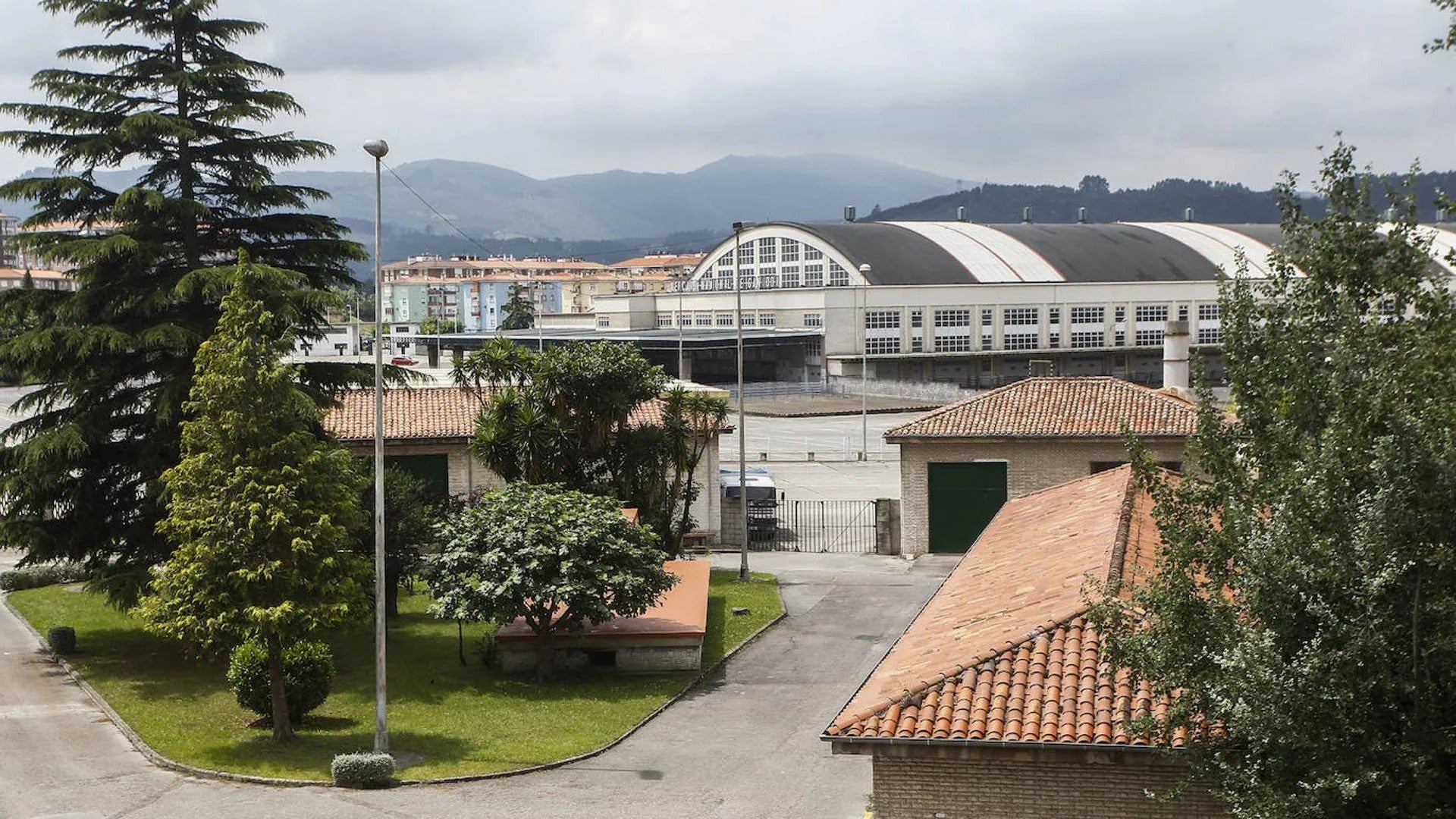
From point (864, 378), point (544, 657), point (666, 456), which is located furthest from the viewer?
point (864, 378)

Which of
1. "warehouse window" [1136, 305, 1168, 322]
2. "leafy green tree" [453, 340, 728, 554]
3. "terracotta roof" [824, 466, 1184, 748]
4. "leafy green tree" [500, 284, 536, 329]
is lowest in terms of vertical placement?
"terracotta roof" [824, 466, 1184, 748]

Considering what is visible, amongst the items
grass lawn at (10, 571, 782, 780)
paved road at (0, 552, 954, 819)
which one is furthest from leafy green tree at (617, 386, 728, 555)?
paved road at (0, 552, 954, 819)

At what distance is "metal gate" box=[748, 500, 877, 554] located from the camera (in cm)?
4381

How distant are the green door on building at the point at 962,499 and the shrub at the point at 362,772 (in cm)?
2236

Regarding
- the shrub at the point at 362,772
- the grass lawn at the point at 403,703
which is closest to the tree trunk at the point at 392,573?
the grass lawn at the point at 403,703

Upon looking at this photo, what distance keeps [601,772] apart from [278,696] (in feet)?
18.2

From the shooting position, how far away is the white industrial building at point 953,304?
108 m

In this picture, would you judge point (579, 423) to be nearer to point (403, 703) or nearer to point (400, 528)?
point (400, 528)

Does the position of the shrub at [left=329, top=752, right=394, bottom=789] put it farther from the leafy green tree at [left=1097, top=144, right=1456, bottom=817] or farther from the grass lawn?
the leafy green tree at [left=1097, top=144, right=1456, bottom=817]

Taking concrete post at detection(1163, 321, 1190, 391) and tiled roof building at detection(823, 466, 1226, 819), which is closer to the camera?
tiled roof building at detection(823, 466, 1226, 819)

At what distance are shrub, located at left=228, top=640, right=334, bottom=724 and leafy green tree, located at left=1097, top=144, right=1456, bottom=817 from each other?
15587mm

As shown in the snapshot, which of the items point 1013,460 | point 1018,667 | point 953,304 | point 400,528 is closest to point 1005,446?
point 1013,460

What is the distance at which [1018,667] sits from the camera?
50.6ft

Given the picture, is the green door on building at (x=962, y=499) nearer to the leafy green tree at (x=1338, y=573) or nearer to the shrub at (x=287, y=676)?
the shrub at (x=287, y=676)
